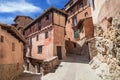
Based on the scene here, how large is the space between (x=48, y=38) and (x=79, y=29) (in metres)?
9.65

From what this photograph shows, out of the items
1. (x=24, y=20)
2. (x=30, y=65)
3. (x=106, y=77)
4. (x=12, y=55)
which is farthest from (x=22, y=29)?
(x=106, y=77)

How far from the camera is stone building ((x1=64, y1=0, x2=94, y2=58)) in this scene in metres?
27.1

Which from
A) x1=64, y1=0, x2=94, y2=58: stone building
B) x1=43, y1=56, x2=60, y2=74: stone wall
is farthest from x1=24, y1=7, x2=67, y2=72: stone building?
x1=64, y1=0, x2=94, y2=58: stone building

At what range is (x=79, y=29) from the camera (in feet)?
100

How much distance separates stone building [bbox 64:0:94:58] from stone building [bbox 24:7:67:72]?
15.7ft

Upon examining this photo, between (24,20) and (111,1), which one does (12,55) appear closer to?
(111,1)

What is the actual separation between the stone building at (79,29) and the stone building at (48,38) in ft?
15.7

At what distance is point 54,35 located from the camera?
22031 millimetres

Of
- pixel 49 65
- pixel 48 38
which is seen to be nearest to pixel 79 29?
pixel 48 38

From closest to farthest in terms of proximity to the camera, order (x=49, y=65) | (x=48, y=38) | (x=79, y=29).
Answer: (x=49, y=65) < (x=48, y=38) < (x=79, y=29)

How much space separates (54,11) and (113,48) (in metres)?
15.0

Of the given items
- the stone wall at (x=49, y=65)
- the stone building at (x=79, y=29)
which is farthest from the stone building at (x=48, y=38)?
the stone building at (x=79, y=29)

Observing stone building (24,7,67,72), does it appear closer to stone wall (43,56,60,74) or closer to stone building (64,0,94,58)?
stone wall (43,56,60,74)

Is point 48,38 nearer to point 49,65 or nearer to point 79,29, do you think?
point 49,65
